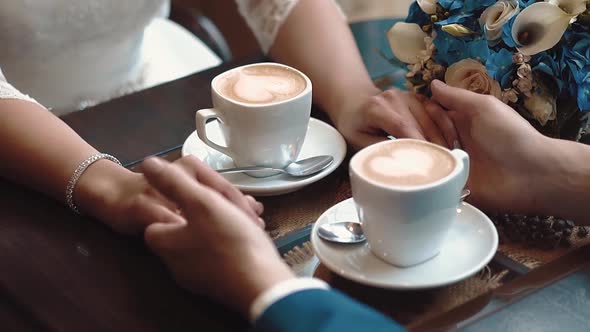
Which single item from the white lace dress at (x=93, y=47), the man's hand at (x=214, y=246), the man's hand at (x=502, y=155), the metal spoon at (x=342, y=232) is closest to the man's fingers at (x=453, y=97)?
the man's hand at (x=502, y=155)

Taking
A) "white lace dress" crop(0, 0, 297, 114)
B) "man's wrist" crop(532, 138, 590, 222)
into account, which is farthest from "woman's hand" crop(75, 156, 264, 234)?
"white lace dress" crop(0, 0, 297, 114)

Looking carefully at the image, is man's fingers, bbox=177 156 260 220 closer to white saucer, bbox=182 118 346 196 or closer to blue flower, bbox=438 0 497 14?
white saucer, bbox=182 118 346 196

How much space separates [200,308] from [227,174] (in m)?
0.23

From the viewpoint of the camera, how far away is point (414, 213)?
71 cm

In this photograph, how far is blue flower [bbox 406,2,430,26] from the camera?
102 centimetres

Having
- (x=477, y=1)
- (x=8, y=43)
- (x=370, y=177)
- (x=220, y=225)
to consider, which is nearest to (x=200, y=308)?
(x=220, y=225)

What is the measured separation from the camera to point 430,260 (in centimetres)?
76

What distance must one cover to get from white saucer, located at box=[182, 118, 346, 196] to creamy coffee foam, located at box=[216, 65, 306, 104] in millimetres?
94

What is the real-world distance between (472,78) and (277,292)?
1.50ft

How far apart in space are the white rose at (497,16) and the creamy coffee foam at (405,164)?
0.22 meters

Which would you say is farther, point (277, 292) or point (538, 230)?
point (538, 230)

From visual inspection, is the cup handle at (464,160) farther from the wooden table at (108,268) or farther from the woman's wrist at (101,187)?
the woman's wrist at (101,187)

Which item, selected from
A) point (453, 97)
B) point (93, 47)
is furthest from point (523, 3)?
point (93, 47)

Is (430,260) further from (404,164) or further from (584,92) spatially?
(584,92)
